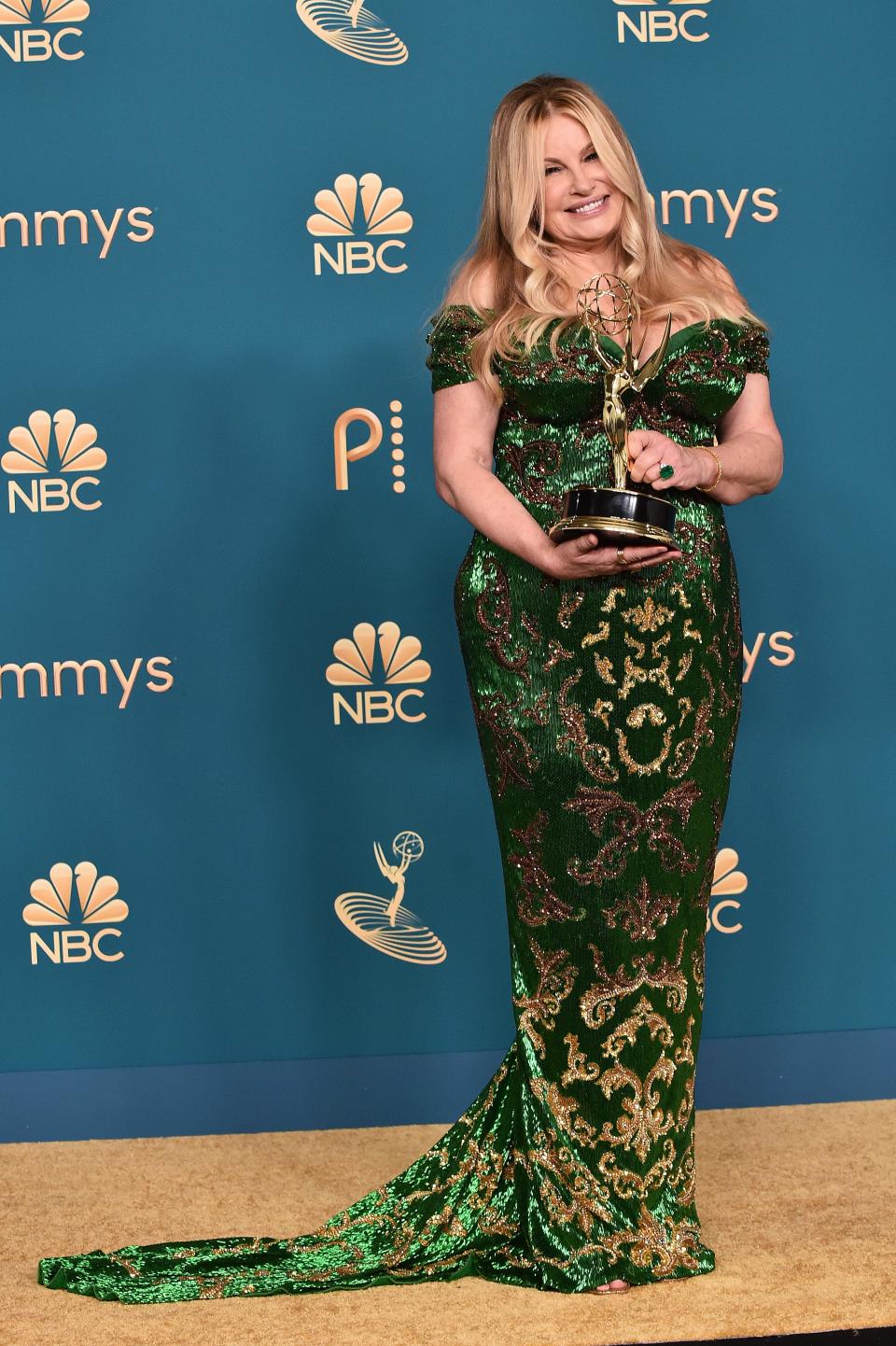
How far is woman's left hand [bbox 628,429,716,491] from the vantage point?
2186mm

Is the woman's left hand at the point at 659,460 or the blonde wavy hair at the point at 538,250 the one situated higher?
the blonde wavy hair at the point at 538,250

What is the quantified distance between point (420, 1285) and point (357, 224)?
2.05 m

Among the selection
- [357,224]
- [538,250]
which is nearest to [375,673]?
[357,224]

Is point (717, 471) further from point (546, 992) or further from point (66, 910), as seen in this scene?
point (66, 910)

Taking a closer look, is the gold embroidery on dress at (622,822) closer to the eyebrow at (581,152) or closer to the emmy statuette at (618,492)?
the emmy statuette at (618,492)

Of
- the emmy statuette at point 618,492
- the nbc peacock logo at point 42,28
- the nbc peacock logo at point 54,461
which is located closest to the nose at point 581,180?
the emmy statuette at point 618,492

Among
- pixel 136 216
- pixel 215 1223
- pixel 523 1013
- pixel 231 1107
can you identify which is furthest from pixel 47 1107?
pixel 136 216

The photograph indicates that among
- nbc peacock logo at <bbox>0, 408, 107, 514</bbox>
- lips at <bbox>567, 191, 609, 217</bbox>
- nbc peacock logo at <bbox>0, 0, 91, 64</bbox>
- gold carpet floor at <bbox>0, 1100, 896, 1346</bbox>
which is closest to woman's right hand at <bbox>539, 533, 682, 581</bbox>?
lips at <bbox>567, 191, 609, 217</bbox>

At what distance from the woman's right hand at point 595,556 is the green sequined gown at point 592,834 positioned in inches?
4.8

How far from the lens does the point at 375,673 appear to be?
3277mm

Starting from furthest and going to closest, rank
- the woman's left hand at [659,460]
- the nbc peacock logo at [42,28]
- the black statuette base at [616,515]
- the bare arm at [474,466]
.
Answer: the nbc peacock logo at [42,28] → the bare arm at [474,466] → the woman's left hand at [659,460] → the black statuette base at [616,515]

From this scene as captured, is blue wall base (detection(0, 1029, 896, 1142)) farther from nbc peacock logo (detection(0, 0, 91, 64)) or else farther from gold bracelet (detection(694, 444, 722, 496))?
nbc peacock logo (detection(0, 0, 91, 64))

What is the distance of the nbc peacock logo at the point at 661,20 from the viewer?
3266 millimetres

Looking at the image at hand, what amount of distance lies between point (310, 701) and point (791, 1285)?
1.50 meters
